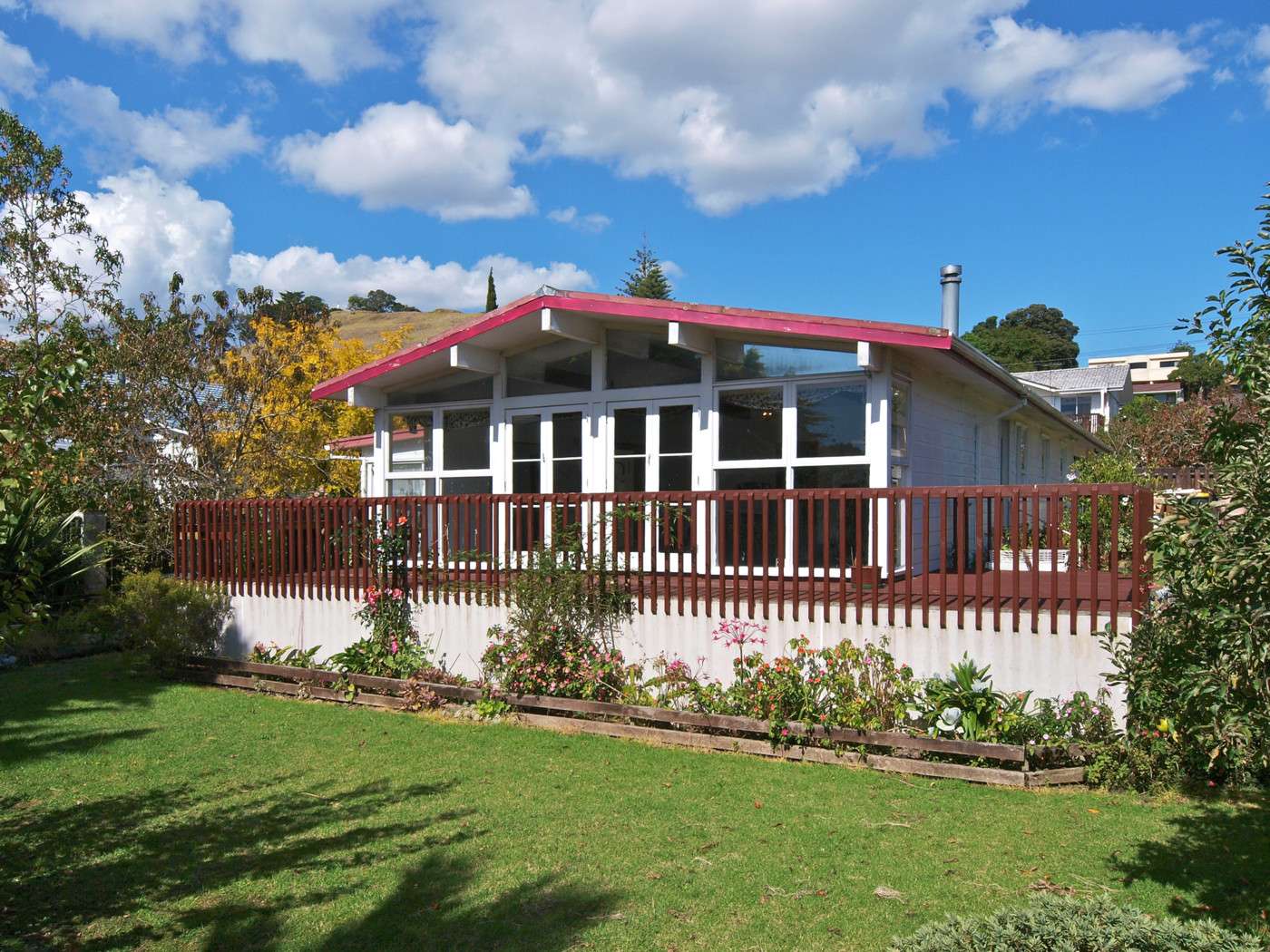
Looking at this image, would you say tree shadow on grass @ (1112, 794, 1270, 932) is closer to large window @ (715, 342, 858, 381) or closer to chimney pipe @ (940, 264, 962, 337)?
large window @ (715, 342, 858, 381)

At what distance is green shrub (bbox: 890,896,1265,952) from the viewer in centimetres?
315

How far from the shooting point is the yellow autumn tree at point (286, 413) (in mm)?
15703

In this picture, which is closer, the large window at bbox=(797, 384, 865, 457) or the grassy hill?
the large window at bbox=(797, 384, 865, 457)

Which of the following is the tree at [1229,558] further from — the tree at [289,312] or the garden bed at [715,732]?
the tree at [289,312]

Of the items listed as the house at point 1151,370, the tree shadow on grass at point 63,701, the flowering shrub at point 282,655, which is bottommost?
the tree shadow on grass at point 63,701

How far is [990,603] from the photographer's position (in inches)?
281

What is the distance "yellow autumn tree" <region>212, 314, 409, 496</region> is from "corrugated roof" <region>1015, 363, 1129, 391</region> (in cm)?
2784

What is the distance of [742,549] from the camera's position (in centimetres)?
984

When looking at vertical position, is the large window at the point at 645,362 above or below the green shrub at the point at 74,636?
above

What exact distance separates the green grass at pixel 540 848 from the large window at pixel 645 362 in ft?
15.1

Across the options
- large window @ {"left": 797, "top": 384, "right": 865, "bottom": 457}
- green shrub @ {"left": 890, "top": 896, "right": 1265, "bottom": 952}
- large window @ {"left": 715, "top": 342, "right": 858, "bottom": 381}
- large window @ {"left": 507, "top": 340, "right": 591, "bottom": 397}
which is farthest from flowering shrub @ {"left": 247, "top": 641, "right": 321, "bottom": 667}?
green shrub @ {"left": 890, "top": 896, "right": 1265, "bottom": 952}

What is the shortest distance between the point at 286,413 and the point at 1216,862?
1521 cm

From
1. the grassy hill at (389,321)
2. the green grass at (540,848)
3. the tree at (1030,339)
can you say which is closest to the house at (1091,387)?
the tree at (1030,339)

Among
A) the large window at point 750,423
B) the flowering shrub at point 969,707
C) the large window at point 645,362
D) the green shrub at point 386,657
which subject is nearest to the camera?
the flowering shrub at point 969,707
